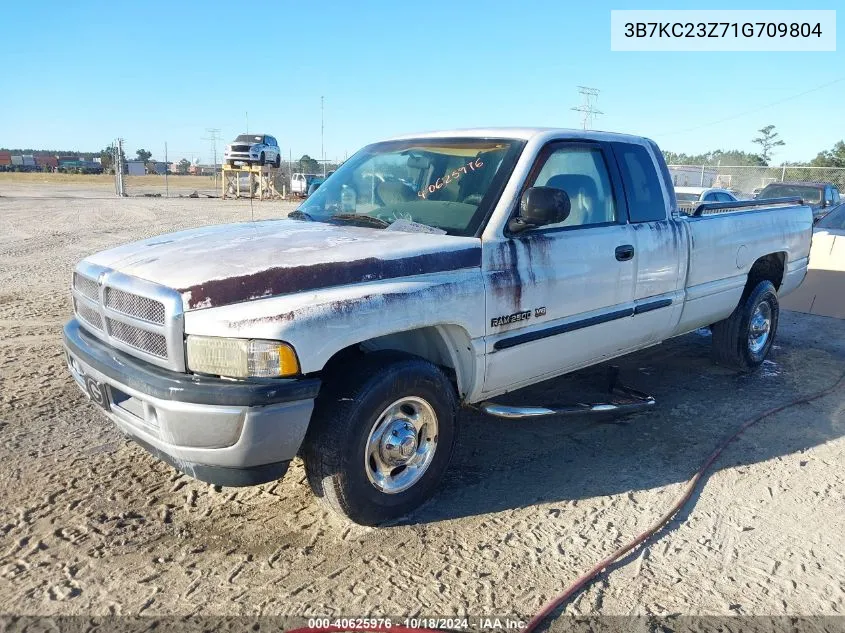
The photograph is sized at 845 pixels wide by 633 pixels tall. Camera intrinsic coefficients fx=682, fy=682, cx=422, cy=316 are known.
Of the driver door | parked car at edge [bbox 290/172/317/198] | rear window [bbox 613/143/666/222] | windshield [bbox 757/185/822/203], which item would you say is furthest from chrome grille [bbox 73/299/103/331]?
parked car at edge [bbox 290/172/317/198]

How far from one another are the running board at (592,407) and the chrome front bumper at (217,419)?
1257 millimetres

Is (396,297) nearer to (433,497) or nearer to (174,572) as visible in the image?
(433,497)

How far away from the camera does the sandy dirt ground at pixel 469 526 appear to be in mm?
2812

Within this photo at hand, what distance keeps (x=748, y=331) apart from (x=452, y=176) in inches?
136

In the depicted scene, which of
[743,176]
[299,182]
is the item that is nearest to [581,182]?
[743,176]

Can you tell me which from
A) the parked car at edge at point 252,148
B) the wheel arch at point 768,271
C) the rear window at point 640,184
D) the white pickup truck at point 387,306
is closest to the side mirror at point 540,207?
the white pickup truck at point 387,306

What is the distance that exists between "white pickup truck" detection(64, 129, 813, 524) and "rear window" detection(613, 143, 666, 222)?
2 cm

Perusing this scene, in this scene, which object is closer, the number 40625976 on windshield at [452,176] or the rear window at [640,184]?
the number 40625976 on windshield at [452,176]

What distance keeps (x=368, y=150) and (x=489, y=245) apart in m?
Answer: 1.65

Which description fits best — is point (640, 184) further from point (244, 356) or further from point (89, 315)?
point (89, 315)

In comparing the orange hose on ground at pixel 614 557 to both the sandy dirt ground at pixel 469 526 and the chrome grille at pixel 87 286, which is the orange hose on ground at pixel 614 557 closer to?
the sandy dirt ground at pixel 469 526

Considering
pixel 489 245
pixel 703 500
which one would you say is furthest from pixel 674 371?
pixel 489 245

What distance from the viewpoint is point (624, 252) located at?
4.33 m

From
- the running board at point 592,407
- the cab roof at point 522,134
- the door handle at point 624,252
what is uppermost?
the cab roof at point 522,134
